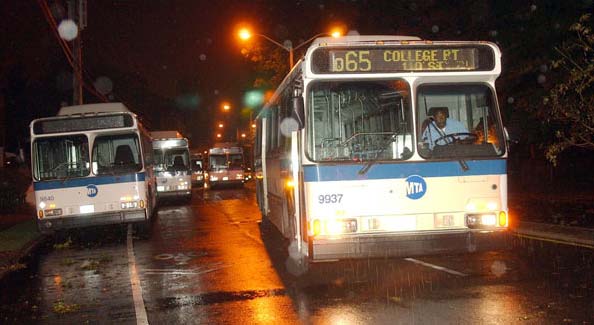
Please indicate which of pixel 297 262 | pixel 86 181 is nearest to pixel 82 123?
pixel 86 181

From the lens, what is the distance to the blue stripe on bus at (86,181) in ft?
51.8

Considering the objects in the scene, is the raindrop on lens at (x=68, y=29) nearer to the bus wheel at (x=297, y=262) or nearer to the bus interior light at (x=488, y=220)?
the bus wheel at (x=297, y=262)

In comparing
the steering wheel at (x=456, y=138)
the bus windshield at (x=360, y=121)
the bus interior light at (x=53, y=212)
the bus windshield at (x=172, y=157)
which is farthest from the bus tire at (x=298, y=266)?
the bus windshield at (x=172, y=157)

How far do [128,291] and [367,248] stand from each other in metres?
3.69

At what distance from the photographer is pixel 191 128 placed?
13025 centimetres

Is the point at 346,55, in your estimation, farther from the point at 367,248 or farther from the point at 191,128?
the point at 191,128

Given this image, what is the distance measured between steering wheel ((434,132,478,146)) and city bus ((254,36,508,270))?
1 centimetres

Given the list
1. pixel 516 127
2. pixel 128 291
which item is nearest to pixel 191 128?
pixel 516 127

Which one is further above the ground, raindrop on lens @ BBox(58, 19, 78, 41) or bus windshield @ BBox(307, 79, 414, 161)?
raindrop on lens @ BBox(58, 19, 78, 41)

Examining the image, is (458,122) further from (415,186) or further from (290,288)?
(290,288)

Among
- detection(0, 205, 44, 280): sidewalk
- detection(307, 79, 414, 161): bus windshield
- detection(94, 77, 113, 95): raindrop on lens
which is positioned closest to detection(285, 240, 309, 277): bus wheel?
detection(307, 79, 414, 161): bus windshield

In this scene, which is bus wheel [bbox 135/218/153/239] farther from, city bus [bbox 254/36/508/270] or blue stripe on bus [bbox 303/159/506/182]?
blue stripe on bus [bbox 303/159/506/182]

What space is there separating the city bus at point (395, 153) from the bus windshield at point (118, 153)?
28.6ft

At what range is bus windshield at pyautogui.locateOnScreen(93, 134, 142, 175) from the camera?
1636cm
